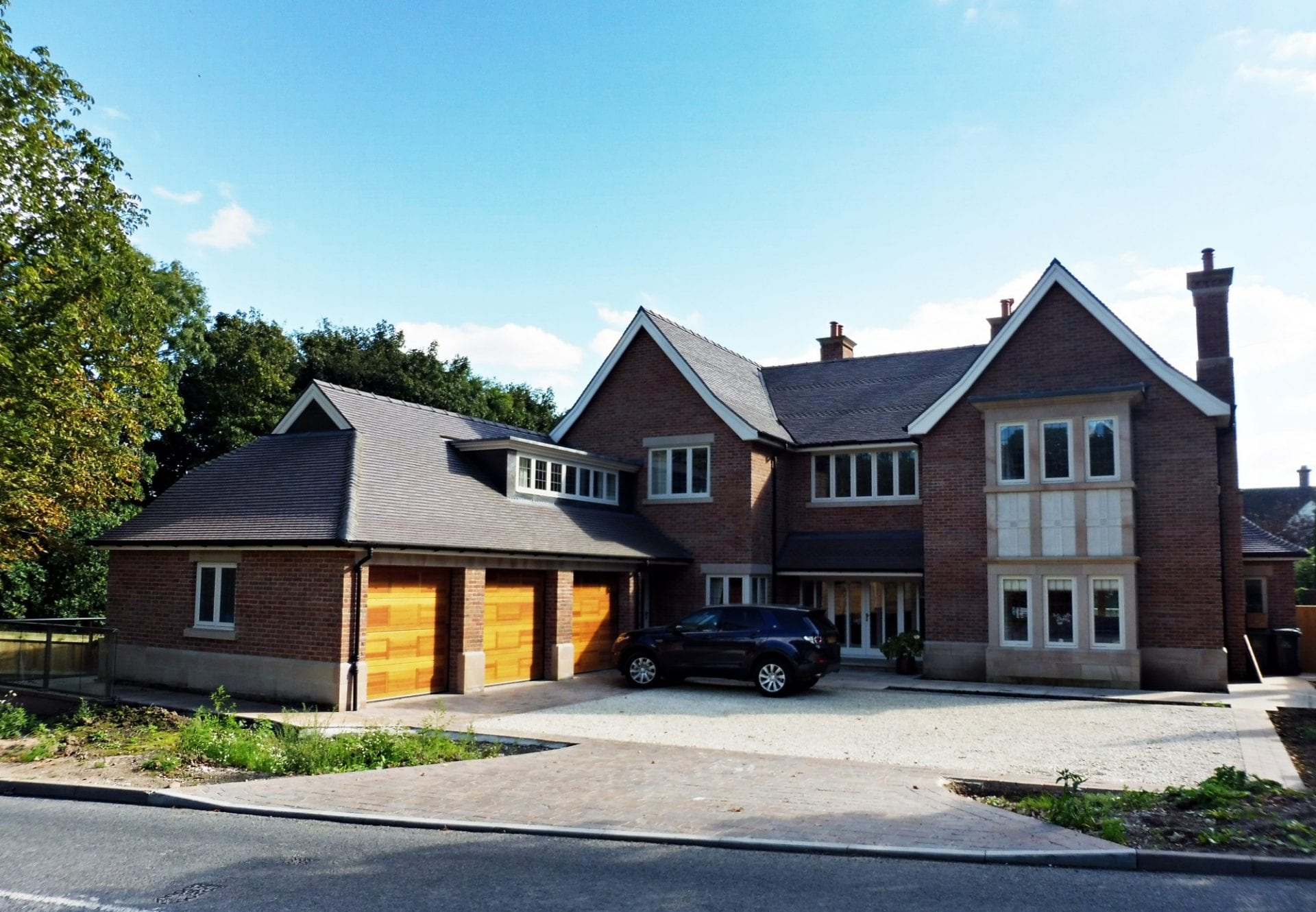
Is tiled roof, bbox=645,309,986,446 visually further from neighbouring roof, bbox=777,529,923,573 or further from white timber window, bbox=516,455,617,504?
white timber window, bbox=516,455,617,504

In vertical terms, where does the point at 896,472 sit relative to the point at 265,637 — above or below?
above

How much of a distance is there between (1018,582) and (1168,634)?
2.86 m

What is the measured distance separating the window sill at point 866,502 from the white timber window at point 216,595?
14.0 m

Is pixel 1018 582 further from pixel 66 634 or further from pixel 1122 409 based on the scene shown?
pixel 66 634

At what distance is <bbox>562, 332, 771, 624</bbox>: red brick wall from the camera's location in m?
24.0

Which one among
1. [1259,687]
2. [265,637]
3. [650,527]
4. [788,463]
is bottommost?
[1259,687]

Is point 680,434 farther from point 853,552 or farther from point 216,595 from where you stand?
point 216,595

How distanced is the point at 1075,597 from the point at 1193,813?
11571mm

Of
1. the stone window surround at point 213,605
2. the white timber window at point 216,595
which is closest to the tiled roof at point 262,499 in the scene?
the stone window surround at point 213,605

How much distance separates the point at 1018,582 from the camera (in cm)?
2033

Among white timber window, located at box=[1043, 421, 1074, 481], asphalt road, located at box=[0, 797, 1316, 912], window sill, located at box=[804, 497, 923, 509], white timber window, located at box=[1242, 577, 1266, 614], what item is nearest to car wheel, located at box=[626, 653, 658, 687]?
window sill, located at box=[804, 497, 923, 509]

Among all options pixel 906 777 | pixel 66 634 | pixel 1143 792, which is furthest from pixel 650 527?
pixel 1143 792

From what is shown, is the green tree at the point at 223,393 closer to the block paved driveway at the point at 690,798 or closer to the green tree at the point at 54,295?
the green tree at the point at 54,295

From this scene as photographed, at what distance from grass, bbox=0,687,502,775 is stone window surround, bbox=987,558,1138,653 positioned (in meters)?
11.9
